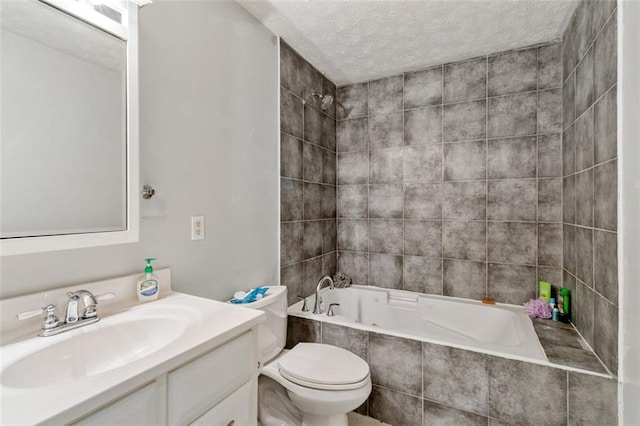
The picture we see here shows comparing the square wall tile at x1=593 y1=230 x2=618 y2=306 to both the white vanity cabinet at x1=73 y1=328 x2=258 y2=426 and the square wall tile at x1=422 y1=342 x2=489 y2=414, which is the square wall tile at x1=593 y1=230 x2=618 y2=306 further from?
the white vanity cabinet at x1=73 y1=328 x2=258 y2=426

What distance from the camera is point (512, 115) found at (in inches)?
86.4

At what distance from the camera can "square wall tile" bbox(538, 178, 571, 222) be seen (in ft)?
6.82

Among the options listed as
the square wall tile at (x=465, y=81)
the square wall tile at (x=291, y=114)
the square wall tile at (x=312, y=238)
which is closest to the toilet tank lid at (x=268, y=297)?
the square wall tile at (x=312, y=238)

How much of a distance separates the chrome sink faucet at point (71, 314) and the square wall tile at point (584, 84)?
2383mm

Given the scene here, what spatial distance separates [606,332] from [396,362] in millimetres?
998

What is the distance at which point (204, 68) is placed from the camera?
4.93 ft

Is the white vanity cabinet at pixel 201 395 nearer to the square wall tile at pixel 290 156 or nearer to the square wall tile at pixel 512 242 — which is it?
the square wall tile at pixel 290 156

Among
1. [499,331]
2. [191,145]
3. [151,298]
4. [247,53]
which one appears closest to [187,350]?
[151,298]

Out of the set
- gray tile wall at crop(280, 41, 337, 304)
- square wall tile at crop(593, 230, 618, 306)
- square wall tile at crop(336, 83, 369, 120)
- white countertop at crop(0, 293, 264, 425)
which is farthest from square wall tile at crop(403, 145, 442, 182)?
white countertop at crop(0, 293, 264, 425)

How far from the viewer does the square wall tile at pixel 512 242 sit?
2.16m

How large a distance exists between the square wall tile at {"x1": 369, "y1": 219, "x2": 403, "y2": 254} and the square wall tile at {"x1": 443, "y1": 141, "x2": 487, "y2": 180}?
60cm

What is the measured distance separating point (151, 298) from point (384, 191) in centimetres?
203

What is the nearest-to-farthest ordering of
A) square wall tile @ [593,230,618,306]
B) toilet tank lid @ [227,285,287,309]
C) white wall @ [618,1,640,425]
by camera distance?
1. white wall @ [618,1,640,425]
2. square wall tile @ [593,230,618,306]
3. toilet tank lid @ [227,285,287,309]

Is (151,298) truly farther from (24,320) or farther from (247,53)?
(247,53)
